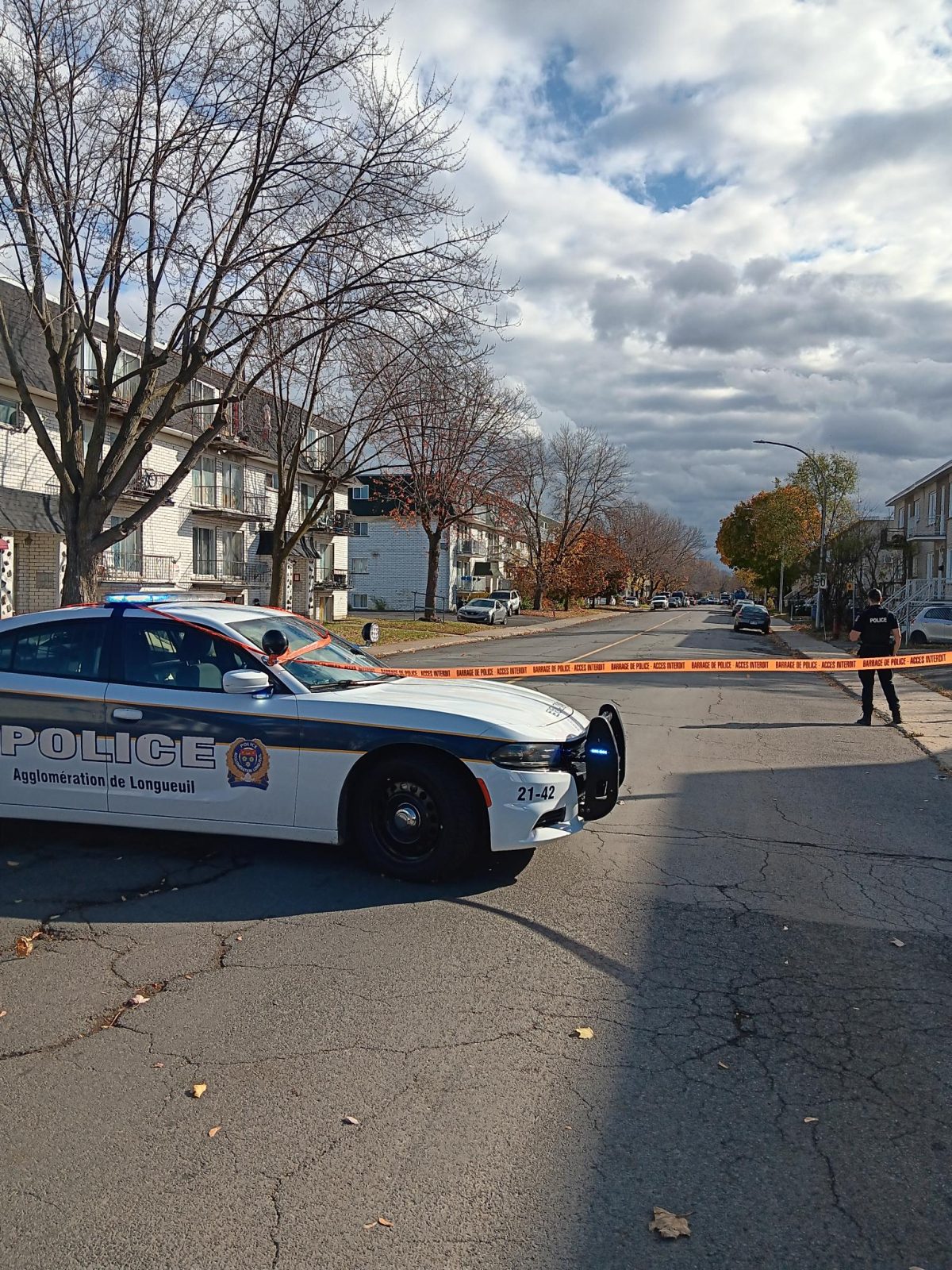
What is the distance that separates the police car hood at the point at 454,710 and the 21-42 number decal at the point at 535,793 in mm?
272

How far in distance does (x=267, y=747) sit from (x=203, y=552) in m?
35.7

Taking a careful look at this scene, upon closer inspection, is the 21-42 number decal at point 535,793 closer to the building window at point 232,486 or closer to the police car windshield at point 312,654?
the police car windshield at point 312,654

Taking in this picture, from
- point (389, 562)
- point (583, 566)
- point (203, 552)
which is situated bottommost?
point (203, 552)

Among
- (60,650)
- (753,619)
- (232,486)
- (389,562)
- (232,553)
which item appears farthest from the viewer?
(389,562)

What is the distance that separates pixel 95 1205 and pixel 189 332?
1591 centimetres

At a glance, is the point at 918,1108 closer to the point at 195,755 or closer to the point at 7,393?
the point at 195,755

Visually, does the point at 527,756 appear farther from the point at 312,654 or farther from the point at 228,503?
the point at 228,503

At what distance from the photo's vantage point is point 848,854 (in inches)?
260

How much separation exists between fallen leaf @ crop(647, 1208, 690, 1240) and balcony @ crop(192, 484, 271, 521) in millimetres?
37459

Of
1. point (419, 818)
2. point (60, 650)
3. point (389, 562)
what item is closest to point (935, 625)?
point (419, 818)

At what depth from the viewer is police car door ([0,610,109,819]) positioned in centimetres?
593

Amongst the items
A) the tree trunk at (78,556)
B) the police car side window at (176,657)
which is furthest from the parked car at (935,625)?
the police car side window at (176,657)

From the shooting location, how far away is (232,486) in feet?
136

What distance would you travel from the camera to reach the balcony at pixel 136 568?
106 feet
